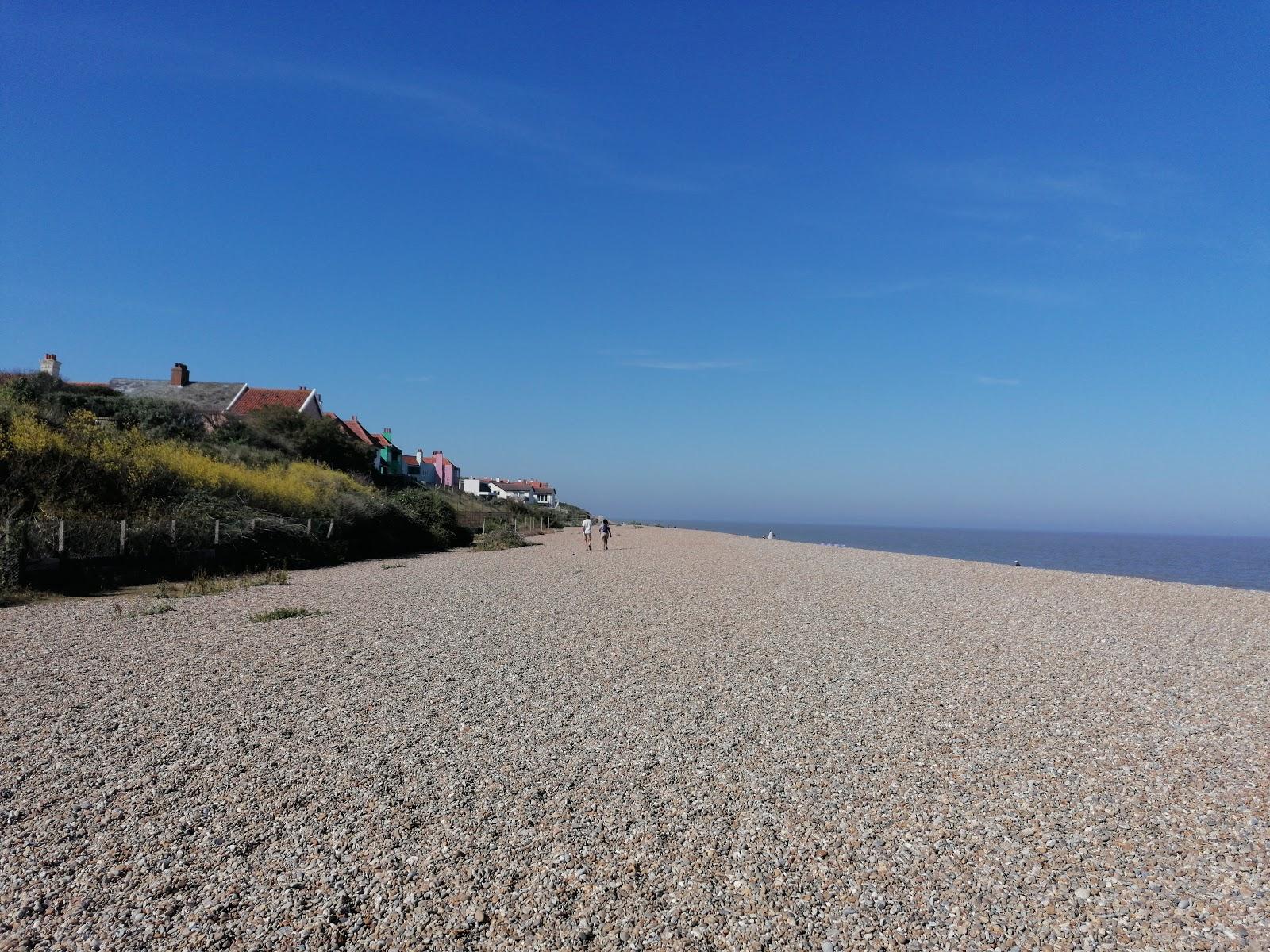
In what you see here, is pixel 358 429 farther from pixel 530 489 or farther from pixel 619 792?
pixel 530 489

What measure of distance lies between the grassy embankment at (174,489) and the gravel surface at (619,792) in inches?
245

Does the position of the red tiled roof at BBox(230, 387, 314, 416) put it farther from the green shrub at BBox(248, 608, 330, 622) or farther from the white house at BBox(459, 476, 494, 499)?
the white house at BBox(459, 476, 494, 499)

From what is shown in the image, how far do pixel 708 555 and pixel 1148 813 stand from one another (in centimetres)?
2634

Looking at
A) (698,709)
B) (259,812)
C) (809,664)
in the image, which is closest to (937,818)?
(698,709)

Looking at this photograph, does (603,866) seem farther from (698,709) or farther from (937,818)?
(698,709)

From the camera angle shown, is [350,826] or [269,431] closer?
[350,826]

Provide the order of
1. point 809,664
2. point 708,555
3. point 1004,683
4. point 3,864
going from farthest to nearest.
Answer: point 708,555
point 809,664
point 1004,683
point 3,864

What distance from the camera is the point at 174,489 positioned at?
18.3 m

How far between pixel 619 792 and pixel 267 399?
39773 mm

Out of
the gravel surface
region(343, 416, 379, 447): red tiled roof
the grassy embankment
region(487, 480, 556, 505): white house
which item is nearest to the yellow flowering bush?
the grassy embankment

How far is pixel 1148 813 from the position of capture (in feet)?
15.5

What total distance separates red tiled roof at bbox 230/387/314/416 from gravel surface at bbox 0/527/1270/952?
95.5 ft

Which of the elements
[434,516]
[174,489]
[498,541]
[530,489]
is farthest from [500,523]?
[530,489]

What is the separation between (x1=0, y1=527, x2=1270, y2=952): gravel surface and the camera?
11.3ft
